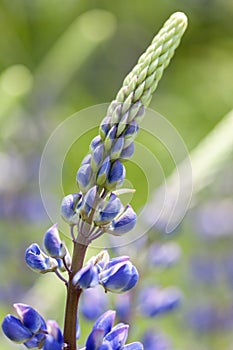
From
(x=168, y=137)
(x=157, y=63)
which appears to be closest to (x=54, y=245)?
(x=157, y=63)

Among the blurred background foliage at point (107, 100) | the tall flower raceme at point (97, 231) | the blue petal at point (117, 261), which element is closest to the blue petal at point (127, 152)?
the tall flower raceme at point (97, 231)

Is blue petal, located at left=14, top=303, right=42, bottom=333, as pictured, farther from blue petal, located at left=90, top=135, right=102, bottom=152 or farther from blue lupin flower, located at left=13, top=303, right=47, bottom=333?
blue petal, located at left=90, top=135, right=102, bottom=152

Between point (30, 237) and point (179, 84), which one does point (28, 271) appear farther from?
point (179, 84)

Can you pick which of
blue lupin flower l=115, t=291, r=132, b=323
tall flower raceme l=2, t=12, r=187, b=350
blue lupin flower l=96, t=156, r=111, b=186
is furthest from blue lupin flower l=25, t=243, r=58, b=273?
blue lupin flower l=115, t=291, r=132, b=323

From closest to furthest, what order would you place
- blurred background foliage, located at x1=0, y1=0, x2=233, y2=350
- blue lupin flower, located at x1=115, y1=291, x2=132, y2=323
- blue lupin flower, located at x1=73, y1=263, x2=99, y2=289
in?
blue lupin flower, located at x1=73, y1=263, x2=99, y2=289, blue lupin flower, located at x1=115, y1=291, x2=132, y2=323, blurred background foliage, located at x1=0, y1=0, x2=233, y2=350

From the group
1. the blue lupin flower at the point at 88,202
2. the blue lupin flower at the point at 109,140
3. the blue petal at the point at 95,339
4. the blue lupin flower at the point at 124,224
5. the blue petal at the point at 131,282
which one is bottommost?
the blue petal at the point at 95,339

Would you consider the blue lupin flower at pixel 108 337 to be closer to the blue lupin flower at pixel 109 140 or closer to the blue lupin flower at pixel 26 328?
the blue lupin flower at pixel 26 328

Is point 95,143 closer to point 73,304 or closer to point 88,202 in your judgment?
point 88,202
